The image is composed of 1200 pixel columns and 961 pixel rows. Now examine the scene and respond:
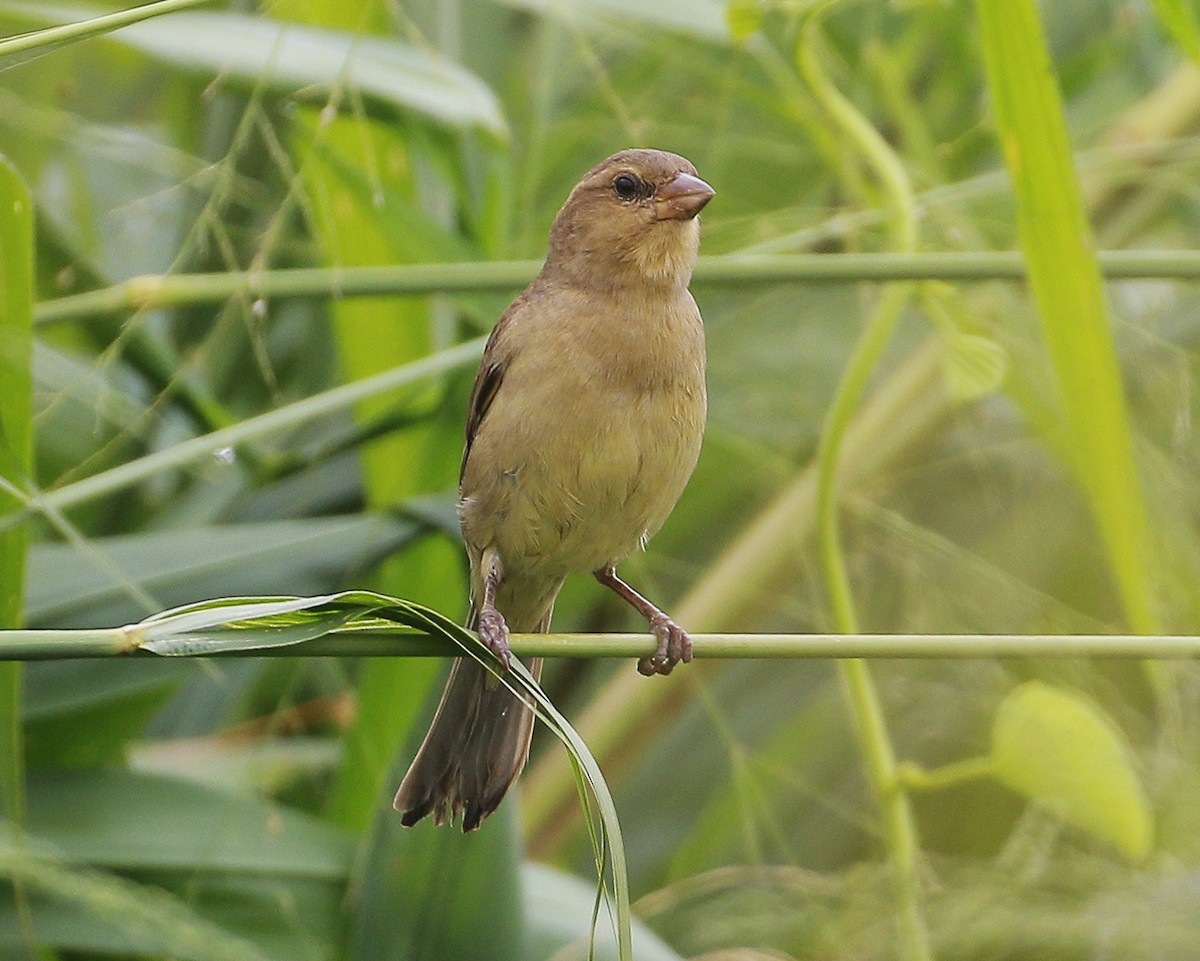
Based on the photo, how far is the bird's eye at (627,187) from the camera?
2561 millimetres

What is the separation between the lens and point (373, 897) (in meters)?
2.36

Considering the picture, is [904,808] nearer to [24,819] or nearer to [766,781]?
[766,781]

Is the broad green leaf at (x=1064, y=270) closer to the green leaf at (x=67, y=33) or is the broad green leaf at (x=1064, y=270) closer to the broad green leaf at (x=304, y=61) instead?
the broad green leaf at (x=304, y=61)

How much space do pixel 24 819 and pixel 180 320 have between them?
4.21 feet

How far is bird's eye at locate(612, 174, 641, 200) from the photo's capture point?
2.56 m

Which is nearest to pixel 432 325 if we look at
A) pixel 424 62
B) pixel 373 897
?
pixel 424 62

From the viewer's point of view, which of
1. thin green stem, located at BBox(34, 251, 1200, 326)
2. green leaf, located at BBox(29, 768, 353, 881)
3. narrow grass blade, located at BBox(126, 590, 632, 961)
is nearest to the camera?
narrow grass blade, located at BBox(126, 590, 632, 961)

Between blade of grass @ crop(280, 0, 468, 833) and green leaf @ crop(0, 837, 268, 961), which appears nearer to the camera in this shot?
green leaf @ crop(0, 837, 268, 961)

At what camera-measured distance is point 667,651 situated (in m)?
2.22

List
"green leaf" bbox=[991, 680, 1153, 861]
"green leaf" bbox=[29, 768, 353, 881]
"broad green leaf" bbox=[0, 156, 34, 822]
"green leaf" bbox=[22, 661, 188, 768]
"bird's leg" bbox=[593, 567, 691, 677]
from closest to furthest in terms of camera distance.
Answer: "broad green leaf" bbox=[0, 156, 34, 822] < "green leaf" bbox=[991, 680, 1153, 861] < "bird's leg" bbox=[593, 567, 691, 677] < "green leaf" bbox=[29, 768, 353, 881] < "green leaf" bbox=[22, 661, 188, 768]

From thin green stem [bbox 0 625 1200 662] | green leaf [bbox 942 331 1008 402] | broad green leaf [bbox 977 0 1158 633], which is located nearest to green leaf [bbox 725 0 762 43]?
broad green leaf [bbox 977 0 1158 633]

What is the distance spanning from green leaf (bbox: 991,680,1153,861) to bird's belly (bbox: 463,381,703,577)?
0.66 m

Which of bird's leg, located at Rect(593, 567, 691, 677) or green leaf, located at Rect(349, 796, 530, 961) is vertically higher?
bird's leg, located at Rect(593, 567, 691, 677)

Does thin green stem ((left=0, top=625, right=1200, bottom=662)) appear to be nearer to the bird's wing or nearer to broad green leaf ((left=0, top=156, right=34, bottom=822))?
broad green leaf ((left=0, top=156, right=34, bottom=822))
